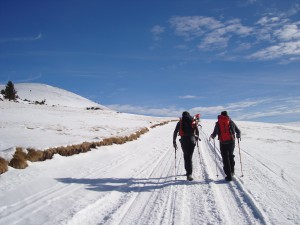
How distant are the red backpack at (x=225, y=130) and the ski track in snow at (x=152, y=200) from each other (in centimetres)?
129

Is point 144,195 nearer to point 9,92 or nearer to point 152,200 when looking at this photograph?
point 152,200

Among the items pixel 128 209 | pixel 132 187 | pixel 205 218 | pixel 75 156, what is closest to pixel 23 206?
pixel 128 209

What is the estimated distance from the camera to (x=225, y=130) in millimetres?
11227

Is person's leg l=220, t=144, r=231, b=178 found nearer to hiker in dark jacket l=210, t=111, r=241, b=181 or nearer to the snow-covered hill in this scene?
hiker in dark jacket l=210, t=111, r=241, b=181

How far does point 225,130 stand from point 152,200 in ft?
13.5

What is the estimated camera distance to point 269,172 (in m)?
12.2

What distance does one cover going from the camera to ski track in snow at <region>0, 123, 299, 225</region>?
6754 mm

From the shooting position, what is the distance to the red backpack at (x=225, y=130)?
11.2 meters

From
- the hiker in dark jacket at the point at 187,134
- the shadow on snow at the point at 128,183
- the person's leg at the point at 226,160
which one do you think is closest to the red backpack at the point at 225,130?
the person's leg at the point at 226,160

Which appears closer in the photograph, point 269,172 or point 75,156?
point 269,172

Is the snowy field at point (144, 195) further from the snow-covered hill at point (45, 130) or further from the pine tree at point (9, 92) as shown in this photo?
the pine tree at point (9, 92)

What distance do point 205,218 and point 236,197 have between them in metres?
1.92

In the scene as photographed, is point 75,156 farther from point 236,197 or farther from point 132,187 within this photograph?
point 236,197

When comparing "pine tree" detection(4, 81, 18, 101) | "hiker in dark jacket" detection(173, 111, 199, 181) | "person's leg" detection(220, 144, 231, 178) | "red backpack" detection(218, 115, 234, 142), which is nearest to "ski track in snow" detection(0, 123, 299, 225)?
"person's leg" detection(220, 144, 231, 178)
